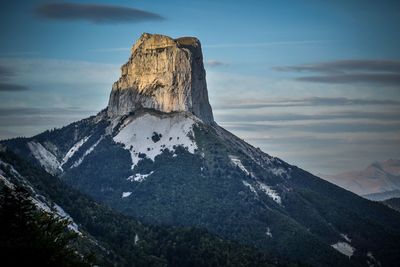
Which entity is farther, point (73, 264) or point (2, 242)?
point (73, 264)

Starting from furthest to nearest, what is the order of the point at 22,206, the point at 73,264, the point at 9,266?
the point at 22,206 → the point at 73,264 → the point at 9,266

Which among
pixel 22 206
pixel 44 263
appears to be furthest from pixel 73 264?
pixel 22 206

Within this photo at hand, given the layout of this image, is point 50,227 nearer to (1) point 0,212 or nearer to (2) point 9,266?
(1) point 0,212

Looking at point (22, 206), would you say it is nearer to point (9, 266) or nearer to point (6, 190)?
point (6, 190)

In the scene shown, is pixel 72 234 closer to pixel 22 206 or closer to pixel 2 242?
pixel 22 206

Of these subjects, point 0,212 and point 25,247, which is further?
point 0,212

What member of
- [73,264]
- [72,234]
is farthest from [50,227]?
[73,264]

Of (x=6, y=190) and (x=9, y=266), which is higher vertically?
(x=6, y=190)

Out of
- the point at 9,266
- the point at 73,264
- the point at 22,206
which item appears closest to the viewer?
the point at 9,266
